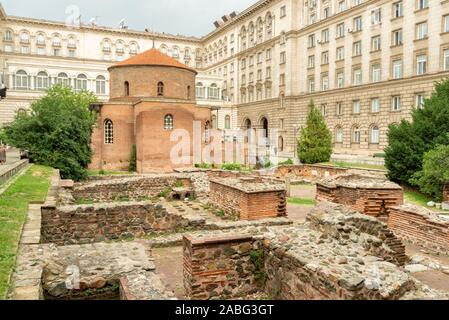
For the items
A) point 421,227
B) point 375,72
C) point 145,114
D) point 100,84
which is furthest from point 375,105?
point 100,84

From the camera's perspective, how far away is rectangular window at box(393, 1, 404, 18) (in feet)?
112

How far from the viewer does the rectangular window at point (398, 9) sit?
34156 mm

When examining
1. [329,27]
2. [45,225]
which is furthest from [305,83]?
[45,225]

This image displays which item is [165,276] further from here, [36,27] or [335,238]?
[36,27]

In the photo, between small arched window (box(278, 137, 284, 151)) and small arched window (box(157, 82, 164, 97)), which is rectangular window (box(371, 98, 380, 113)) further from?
small arched window (box(157, 82, 164, 97))

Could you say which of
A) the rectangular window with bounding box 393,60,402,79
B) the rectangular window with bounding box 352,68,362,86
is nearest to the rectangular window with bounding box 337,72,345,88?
the rectangular window with bounding box 352,68,362,86

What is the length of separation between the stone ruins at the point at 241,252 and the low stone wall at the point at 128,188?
18.7 ft

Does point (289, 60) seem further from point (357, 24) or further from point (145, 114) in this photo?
point (145, 114)

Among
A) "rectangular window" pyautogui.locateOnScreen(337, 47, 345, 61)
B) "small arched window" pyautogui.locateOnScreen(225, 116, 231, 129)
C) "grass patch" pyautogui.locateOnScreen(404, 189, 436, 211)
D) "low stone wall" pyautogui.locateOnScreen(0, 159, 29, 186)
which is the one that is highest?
"rectangular window" pyautogui.locateOnScreen(337, 47, 345, 61)

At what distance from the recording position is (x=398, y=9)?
34500 millimetres

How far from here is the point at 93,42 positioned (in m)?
64.8

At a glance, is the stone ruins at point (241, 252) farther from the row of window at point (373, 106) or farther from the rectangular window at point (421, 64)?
the rectangular window at point (421, 64)

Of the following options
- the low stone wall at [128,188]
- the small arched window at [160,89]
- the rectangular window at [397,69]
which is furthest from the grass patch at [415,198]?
the small arched window at [160,89]

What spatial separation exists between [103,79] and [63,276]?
5279cm
